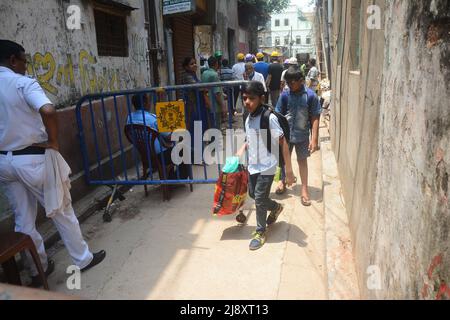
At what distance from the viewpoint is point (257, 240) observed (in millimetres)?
3506

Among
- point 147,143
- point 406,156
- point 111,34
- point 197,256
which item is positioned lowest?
point 197,256

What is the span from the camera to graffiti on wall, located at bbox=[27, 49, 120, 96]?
4.17m

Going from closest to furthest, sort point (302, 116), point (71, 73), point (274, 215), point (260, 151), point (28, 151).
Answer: point (28, 151) < point (260, 151) < point (274, 215) < point (302, 116) < point (71, 73)

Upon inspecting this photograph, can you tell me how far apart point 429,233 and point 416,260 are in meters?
0.18

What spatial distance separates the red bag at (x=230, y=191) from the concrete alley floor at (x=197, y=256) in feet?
1.10

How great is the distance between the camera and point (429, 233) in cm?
124

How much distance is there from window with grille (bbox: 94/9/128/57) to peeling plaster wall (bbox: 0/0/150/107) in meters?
0.15

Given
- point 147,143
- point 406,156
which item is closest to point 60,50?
point 147,143

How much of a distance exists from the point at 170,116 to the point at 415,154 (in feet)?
10.8

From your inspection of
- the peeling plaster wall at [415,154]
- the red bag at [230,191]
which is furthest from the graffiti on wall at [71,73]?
the peeling plaster wall at [415,154]

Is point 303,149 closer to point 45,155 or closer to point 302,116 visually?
point 302,116

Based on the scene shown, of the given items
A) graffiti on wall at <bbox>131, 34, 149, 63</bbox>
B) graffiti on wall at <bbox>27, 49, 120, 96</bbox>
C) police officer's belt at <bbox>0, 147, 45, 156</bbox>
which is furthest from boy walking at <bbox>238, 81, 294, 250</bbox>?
graffiti on wall at <bbox>131, 34, 149, 63</bbox>
